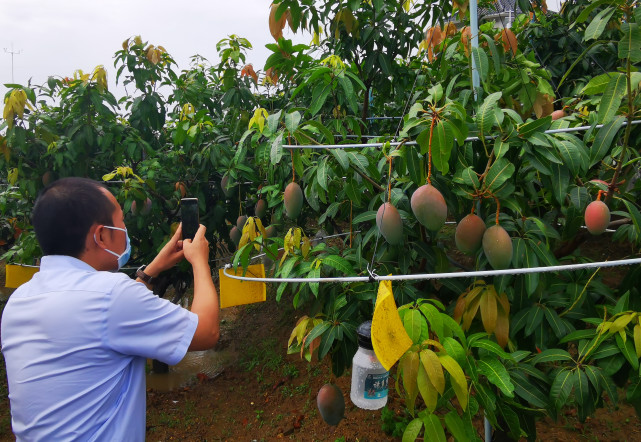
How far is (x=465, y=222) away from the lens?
4.18 ft

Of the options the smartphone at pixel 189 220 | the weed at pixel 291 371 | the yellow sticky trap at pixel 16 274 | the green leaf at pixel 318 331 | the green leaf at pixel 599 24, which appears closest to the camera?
the green leaf at pixel 599 24

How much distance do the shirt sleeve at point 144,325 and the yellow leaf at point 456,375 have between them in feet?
1.85

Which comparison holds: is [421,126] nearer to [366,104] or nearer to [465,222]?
[465,222]

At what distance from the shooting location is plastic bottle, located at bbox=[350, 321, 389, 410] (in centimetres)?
132

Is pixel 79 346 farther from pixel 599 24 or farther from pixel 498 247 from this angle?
pixel 599 24

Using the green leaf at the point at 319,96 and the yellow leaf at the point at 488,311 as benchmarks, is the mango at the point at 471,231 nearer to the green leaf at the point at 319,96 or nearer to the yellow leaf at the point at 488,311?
the yellow leaf at the point at 488,311

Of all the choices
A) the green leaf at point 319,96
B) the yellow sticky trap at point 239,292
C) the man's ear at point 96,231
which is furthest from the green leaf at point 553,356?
the man's ear at point 96,231

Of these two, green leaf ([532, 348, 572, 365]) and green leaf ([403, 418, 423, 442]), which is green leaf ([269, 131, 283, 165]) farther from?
green leaf ([532, 348, 572, 365])

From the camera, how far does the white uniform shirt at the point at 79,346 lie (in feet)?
3.23

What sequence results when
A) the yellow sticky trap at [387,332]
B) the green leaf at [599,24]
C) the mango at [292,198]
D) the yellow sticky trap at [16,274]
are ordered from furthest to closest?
the yellow sticky trap at [16,274] → the mango at [292,198] → the green leaf at [599,24] → the yellow sticky trap at [387,332]

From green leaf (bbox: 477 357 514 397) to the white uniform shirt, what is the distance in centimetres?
73

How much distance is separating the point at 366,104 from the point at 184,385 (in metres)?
2.35

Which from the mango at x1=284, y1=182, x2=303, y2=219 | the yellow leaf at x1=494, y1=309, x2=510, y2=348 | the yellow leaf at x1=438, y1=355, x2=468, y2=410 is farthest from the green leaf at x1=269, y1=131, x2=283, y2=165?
the yellow leaf at x1=494, y1=309, x2=510, y2=348

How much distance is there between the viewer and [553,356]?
132 centimetres
